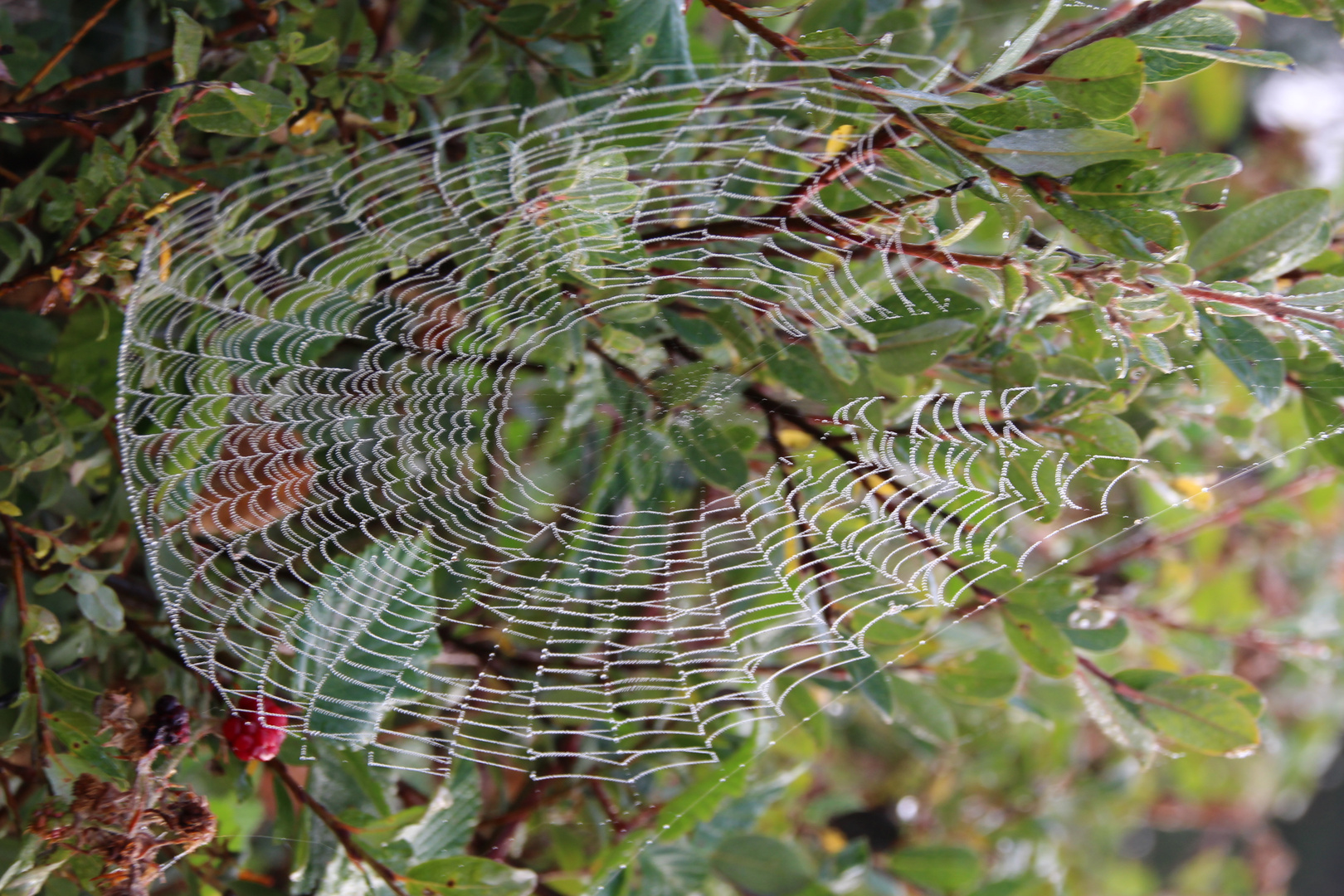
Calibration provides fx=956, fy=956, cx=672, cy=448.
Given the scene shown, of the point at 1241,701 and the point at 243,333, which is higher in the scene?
the point at 243,333

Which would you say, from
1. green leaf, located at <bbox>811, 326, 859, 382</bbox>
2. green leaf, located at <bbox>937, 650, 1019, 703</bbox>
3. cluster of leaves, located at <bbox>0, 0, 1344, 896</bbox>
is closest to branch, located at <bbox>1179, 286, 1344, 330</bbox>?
cluster of leaves, located at <bbox>0, 0, 1344, 896</bbox>

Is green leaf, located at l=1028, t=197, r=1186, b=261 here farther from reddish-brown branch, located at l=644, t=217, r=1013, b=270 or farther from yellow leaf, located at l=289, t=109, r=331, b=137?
A: yellow leaf, located at l=289, t=109, r=331, b=137

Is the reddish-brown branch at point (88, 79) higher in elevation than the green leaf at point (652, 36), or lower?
higher

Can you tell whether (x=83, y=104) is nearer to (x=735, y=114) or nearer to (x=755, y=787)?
(x=735, y=114)

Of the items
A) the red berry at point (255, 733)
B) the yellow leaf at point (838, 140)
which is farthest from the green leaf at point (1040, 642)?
the red berry at point (255, 733)

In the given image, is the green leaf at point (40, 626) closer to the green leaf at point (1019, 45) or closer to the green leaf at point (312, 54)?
the green leaf at point (312, 54)

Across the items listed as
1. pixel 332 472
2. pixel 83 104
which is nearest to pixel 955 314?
pixel 332 472
